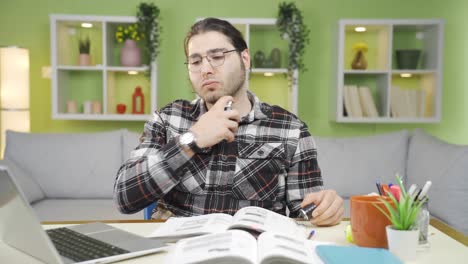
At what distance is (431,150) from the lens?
285 cm

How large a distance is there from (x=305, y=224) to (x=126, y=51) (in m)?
2.84

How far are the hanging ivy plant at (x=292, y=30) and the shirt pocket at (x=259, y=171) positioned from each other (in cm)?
223

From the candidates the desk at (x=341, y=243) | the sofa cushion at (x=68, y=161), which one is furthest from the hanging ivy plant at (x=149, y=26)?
the desk at (x=341, y=243)

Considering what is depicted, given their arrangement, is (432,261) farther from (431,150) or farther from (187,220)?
(431,150)

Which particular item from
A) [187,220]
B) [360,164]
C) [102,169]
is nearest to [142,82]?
[102,169]

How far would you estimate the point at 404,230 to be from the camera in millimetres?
929

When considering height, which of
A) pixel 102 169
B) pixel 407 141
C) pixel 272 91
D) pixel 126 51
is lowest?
pixel 102 169

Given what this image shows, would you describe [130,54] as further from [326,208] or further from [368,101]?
[326,208]

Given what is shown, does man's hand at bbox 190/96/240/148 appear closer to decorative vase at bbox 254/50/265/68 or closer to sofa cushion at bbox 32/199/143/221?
sofa cushion at bbox 32/199/143/221

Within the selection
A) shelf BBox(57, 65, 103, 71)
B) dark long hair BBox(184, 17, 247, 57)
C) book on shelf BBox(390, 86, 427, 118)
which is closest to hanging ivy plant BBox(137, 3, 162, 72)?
shelf BBox(57, 65, 103, 71)

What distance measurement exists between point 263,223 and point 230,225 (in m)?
0.08

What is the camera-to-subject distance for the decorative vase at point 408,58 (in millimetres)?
3779

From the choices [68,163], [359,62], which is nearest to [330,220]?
[68,163]

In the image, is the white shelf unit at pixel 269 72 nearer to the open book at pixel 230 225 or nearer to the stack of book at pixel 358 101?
the stack of book at pixel 358 101
